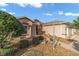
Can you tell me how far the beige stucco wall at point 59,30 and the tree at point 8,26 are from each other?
0.26m

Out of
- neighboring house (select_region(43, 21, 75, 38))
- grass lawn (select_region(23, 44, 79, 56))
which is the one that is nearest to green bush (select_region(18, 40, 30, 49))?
grass lawn (select_region(23, 44, 79, 56))

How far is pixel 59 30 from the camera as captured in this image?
96.4 inches

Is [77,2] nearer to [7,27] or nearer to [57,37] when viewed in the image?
[57,37]

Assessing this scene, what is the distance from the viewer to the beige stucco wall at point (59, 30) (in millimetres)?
2442

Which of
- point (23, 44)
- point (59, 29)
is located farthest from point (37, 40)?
point (59, 29)

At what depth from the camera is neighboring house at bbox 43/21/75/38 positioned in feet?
8.01

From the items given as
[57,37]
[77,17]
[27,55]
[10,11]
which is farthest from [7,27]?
[77,17]

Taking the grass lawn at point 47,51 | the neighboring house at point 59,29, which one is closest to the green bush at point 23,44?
the grass lawn at point 47,51

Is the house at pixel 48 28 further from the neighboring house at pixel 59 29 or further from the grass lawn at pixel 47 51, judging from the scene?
the grass lawn at pixel 47 51

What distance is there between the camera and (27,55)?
244cm

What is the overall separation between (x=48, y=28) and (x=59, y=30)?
111 mm

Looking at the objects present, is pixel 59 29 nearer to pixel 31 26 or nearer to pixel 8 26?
pixel 31 26

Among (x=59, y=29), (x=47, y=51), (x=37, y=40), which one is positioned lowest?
(x=47, y=51)

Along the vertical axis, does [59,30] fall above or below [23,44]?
above
